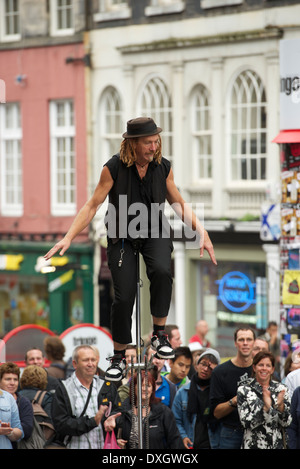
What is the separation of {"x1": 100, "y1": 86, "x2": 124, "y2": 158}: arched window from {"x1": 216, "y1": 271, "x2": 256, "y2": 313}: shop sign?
13.9ft

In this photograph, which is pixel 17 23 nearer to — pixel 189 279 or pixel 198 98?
pixel 198 98

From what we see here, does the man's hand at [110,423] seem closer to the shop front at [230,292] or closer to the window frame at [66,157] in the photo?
the shop front at [230,292]

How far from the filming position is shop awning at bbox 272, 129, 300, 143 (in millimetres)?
11898

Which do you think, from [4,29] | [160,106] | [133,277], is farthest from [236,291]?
[133,277]

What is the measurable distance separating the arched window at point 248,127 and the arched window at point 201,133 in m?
0.71

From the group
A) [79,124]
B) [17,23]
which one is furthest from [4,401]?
[17,23]

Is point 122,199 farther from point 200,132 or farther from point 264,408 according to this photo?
point 200,132

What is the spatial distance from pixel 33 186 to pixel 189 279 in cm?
525

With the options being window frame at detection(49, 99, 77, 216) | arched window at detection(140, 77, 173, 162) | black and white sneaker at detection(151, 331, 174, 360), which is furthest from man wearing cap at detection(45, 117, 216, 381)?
window frame at detection(49, 99, 77, 216)

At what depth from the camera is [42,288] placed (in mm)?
26625

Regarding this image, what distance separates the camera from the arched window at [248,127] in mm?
21797

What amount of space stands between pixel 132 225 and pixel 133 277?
333 mm

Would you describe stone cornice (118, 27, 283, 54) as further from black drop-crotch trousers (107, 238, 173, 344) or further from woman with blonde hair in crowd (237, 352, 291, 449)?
black drop-crotch trousers (107, 238, 173, 344)

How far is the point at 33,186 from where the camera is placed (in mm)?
26734
